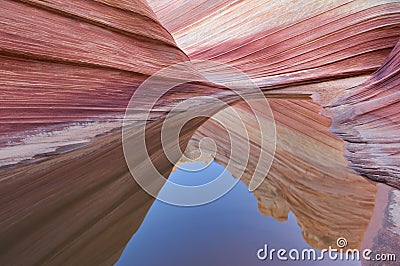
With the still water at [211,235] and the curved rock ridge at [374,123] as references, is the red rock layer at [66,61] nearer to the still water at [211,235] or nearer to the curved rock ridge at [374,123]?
the still water at [211,235]

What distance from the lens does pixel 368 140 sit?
1.43 metres

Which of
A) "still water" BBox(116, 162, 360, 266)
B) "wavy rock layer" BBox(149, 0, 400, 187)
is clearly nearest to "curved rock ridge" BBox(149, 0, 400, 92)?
"wavy rock layer" BBox(149, 0, 400, 187)

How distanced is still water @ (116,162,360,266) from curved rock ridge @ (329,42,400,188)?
342 millimetres

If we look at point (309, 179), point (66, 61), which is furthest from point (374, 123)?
point (66, 61)

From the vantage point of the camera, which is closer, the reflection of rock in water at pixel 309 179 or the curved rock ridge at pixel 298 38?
the reflection of rock in water at pixel 309 179

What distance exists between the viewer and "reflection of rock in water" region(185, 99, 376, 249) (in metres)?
0.92
